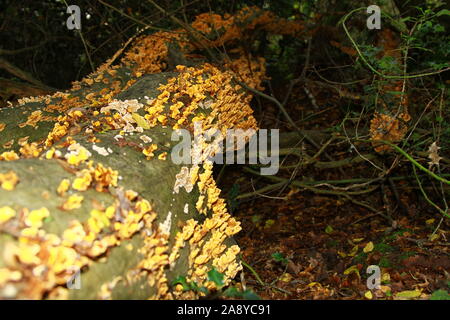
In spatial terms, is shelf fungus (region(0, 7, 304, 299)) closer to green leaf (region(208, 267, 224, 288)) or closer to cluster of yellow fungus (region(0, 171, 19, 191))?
cluster of yellow fungus (region(0, 171, 19, 191))

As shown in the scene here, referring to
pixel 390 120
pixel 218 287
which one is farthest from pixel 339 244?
pixel 218 287

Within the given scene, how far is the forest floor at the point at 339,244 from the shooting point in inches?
120

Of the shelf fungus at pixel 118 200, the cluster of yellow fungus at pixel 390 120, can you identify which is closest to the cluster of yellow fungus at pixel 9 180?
the shelf fungus at pixel 118 200

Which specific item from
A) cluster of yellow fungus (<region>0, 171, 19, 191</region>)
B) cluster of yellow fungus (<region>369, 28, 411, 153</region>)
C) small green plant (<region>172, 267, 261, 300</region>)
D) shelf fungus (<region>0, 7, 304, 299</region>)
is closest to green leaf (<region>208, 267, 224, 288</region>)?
small green plant (<region>172, 267, 261, 300</region>)

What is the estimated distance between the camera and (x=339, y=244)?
4.47 metres

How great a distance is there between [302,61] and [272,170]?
13.0 feet

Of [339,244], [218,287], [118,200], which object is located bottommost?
[218,287]

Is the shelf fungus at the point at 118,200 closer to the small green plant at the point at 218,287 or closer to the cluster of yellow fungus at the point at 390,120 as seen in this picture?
the small green plant at the point at 218,287

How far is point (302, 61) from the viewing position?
8484 mm

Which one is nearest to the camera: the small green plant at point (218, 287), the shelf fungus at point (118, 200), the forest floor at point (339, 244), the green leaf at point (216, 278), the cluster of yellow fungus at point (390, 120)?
the shelf fungus at point (118, 200)

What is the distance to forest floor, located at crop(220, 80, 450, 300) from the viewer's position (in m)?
3.06

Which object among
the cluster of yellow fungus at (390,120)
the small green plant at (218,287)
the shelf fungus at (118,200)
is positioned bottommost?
the small green plant at (218,287)

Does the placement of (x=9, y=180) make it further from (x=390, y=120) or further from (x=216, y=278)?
(x=390, y=120)

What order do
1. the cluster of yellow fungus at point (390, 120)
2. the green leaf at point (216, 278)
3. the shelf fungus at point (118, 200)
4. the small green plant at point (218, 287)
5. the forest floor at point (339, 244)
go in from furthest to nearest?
the cluster of yellow fungus at point (390, 120)
the forest floor at point (339, 244)
the green leaf at point (216, 278)
the small green plant at point (218, 287)
the shelf fungus at point (118, 200)
